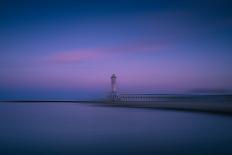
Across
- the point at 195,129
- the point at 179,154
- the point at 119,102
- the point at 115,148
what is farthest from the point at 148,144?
the point at 119,102

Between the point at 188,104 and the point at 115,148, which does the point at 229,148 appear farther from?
the point at 188,104

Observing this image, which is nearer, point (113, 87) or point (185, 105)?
point (185, 105)

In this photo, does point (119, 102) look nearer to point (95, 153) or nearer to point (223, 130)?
point (223, 130)

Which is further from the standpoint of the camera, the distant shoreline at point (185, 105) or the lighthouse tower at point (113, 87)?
the lighthouse tower at point (113, 87)

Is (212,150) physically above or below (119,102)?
below

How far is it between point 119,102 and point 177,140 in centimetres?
2694

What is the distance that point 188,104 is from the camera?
90.4 feet

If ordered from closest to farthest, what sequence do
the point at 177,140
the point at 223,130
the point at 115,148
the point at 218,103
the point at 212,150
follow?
the point at 212,150 < the point at 115,148 < the point at 177,140 < the point at 223,130 < the point at 218,103

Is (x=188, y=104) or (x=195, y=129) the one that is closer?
(x=195, y=129)

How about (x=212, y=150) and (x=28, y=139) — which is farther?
(x=28, y=139)

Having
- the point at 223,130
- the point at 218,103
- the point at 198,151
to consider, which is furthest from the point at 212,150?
the point at 218,103

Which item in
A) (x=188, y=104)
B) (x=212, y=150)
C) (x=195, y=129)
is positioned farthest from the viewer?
(x=188, y=104)

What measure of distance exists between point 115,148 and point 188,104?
19.3 metres

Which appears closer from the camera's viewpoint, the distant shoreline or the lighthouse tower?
the distant shoreline
